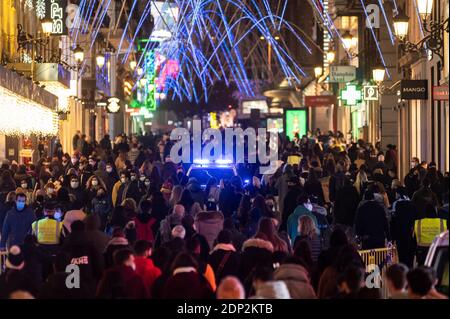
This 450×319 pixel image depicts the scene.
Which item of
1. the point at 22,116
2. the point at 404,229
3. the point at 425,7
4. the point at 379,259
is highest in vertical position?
the point at 425,7

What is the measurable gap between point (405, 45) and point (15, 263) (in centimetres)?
1314

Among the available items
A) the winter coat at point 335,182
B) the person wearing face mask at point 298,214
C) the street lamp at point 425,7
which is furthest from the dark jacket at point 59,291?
the winter coat at point 335,182

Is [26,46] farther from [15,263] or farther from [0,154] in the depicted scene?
[15,263]

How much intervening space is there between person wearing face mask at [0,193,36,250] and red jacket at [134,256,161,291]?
474 cm

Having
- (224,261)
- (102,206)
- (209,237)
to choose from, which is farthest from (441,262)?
(102,206)

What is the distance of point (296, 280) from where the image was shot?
10.3 m

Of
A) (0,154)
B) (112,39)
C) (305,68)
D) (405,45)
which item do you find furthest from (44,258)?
(305,68)

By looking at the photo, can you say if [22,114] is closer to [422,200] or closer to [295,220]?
[295,220]

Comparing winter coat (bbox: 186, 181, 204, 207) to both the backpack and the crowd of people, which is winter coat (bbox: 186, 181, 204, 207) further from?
the backpack

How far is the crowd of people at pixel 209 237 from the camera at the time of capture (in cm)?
973

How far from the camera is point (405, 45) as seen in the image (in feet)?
74.1

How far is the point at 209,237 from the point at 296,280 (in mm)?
4746

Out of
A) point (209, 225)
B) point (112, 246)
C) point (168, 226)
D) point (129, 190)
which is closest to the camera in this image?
point (112, 246)

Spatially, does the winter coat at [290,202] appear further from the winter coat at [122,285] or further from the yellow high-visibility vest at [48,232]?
the winter coat at [122,285]
